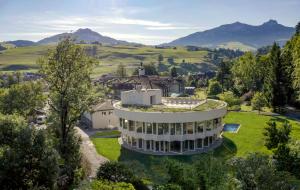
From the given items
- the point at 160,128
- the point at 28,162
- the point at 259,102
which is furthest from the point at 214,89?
the point at 28,162

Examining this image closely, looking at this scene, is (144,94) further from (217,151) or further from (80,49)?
(80,49)

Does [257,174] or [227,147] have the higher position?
[257,174]

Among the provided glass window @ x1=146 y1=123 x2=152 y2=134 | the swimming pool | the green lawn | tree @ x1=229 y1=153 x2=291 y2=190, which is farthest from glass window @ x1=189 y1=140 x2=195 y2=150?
tree @ x1=229 y1=153 x2=291 y2=190

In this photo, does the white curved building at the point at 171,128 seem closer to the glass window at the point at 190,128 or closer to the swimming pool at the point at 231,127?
the glass window at the point at 190,128

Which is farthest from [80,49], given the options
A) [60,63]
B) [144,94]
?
[144,94]

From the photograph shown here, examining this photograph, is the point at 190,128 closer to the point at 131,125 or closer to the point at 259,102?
the point at 131,125
